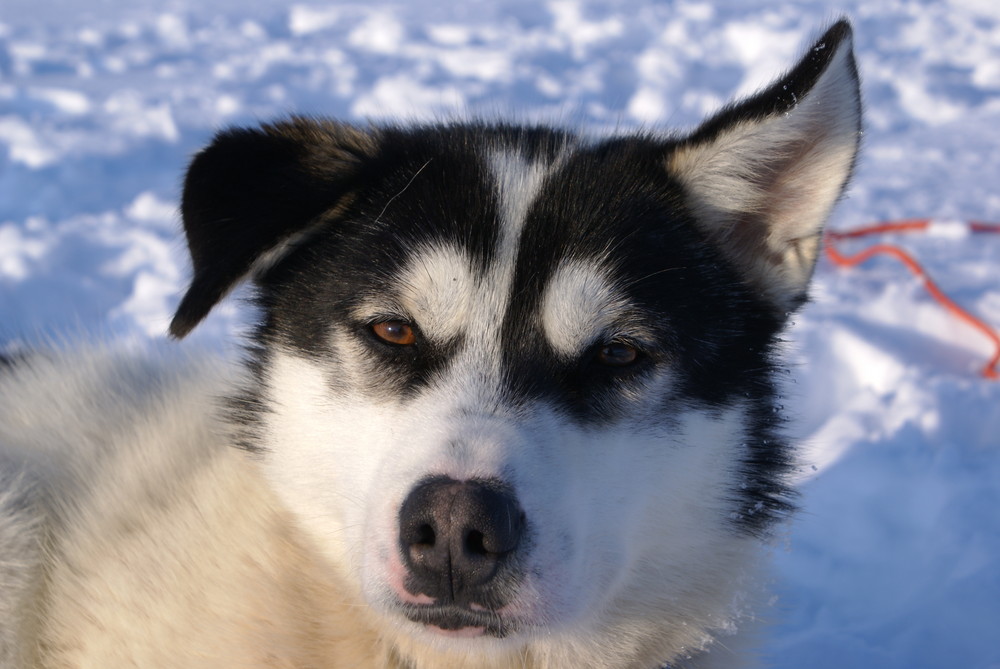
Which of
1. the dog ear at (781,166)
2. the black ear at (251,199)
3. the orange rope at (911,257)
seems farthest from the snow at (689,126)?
the black ear at (251,199)

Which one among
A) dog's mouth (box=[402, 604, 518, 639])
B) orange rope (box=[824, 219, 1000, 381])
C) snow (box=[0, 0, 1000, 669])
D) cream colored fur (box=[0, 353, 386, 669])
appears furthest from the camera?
orange rope (box=[824, 219, 1000, 381])

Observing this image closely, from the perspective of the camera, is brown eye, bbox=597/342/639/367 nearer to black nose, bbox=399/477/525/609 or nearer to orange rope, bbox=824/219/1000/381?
black nose, bbox=399/477/525/609

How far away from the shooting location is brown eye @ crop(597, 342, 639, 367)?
1974mm

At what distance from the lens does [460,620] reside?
5.72ft

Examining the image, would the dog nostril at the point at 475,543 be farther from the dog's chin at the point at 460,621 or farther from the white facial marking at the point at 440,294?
the white facial marking at the point at 440,294

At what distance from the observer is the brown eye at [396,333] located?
1.98 meters

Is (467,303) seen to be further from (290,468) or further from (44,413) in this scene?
(44,413)

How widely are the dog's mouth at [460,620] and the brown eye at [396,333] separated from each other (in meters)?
0.55


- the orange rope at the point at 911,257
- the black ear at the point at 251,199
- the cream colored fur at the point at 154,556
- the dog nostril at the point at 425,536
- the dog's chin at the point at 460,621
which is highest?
the black ear at the point at 251,199

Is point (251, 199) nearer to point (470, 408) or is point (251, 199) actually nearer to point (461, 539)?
point (470, 408)

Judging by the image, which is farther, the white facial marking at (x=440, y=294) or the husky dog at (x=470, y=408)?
the white facial marking at (x=440, y=294)

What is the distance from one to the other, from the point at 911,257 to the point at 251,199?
4.02 m

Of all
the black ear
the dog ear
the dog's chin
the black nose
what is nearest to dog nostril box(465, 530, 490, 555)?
the black nose

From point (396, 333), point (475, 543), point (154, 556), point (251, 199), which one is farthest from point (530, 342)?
point (154, 556)
